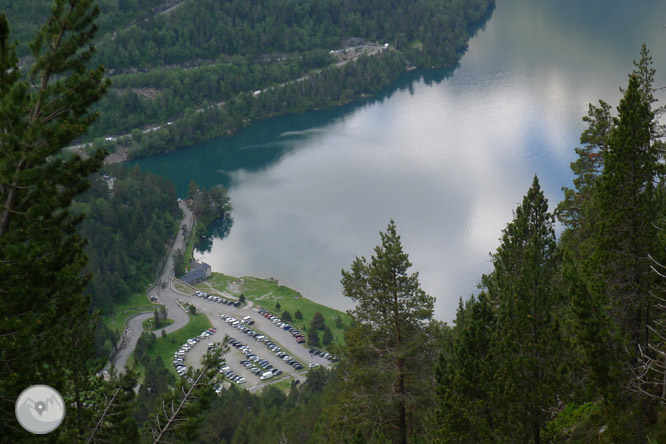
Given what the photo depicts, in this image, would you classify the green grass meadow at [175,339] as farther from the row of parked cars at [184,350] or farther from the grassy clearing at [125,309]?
the grassy clearing at [125,309]

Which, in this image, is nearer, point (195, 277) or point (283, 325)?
point (283, 325)

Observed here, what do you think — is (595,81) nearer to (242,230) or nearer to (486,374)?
(242,230)

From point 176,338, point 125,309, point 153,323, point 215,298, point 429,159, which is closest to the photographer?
point 176,338

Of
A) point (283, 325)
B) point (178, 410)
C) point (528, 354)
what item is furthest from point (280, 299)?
point (178, 410)

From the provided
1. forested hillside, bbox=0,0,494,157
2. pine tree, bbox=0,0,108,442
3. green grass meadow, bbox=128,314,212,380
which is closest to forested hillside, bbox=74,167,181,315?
green grass meadow, bbox=128,314,212,380

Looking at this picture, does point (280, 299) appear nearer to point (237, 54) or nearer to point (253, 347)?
point (253, 347)

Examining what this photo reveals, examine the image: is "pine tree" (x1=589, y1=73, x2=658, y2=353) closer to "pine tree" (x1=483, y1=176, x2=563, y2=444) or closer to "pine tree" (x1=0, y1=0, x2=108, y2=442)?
"pine tree" (x1=483, y1=176, x2=563, y2=444)

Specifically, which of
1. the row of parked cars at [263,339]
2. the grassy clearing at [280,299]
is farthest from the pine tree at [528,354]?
the grassy clearing at [280,299]
